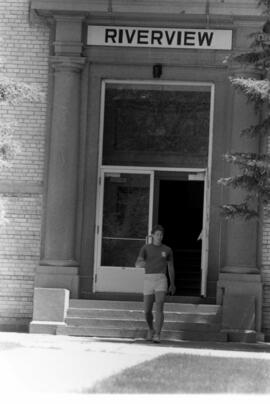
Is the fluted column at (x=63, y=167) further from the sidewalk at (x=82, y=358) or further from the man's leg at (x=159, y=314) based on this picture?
the man's leg at (x=159, y=314)

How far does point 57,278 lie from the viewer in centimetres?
1684

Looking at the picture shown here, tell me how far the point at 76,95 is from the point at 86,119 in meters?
0.47

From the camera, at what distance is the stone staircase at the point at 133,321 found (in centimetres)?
1617

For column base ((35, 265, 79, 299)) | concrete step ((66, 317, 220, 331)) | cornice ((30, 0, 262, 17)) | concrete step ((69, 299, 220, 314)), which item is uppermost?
cornice ((30, 0, 262, 17))

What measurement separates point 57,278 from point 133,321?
1.56m

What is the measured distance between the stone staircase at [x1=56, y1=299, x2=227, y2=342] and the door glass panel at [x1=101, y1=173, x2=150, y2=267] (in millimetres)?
1121

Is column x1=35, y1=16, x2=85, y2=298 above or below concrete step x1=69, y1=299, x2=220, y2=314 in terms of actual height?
above

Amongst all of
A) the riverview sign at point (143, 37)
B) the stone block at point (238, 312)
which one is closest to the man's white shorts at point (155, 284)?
the stone block at point (238, 312)

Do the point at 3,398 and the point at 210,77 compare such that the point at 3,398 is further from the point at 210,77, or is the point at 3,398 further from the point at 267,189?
the point at 210,77

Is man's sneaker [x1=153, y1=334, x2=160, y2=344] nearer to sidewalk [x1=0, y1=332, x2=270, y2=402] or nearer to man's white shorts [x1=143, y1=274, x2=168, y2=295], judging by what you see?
sidewalk [x1=0, y1=332, x2=270, y2=402]

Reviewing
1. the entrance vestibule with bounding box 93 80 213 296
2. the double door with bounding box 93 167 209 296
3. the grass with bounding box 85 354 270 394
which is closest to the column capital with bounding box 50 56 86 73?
the entrance vestibule with bounding box 93 80 213 296

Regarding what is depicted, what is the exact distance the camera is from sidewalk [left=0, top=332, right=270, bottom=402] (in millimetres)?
10008

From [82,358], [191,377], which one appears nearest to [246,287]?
[82,358]

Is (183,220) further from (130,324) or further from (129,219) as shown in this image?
(130,324)
